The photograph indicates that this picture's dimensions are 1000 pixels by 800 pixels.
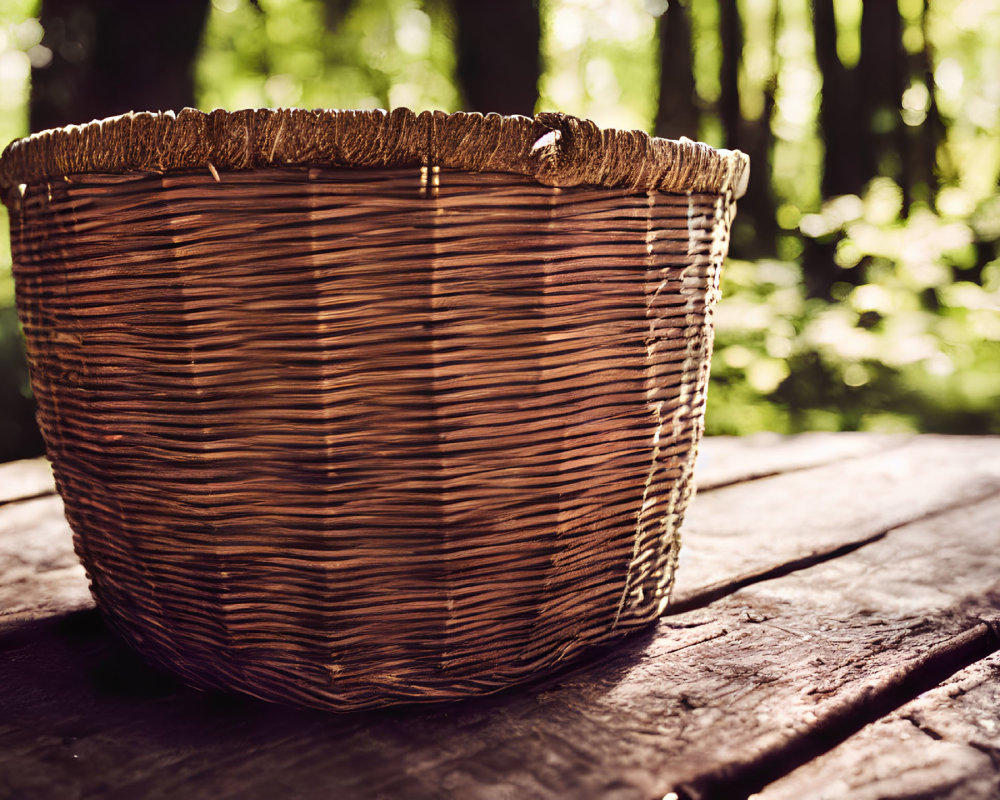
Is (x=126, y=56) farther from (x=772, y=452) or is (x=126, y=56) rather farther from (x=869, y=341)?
(x=869, y=341)

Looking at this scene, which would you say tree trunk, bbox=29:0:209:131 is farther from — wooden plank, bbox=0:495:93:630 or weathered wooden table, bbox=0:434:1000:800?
weathered wooden table, bbox=0:434:1000:800

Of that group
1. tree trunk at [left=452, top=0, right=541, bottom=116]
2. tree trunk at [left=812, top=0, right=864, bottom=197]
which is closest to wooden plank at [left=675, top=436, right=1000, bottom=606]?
tree trunk at [left=452, top=0, right=541, bottom=116]

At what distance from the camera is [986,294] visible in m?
4.07

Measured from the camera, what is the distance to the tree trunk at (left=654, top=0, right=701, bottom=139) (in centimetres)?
558

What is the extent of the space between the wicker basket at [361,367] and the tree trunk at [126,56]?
2.06 meters

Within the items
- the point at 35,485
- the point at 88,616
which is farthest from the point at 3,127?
the point at 88,616

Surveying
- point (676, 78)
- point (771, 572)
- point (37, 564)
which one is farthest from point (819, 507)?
point (676, 78)

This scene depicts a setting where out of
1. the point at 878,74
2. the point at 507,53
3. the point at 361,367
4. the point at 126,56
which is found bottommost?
the point at 361,367

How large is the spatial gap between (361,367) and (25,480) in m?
1.21

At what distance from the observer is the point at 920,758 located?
2.07 ft

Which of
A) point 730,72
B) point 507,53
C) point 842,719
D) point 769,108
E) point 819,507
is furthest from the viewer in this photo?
point 769,108

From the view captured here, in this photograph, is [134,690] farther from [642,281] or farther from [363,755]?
[642,281]

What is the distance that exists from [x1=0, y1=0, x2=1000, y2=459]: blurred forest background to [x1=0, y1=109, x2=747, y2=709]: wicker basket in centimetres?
217

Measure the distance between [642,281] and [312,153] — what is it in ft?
0.98
